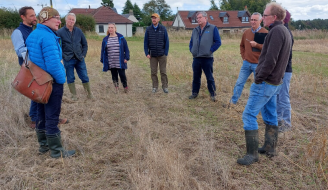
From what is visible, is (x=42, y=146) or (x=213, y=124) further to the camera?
(x=213, y=124)

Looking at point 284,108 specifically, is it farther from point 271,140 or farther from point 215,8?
point 215,8

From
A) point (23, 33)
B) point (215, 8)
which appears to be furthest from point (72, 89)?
point (215, 8)

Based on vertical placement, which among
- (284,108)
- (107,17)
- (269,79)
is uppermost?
(107,17)

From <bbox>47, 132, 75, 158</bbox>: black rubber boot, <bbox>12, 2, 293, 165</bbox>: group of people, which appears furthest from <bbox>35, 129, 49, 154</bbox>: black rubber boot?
<bbox>47, 132, 75, 158</bbox>: black rubber boot

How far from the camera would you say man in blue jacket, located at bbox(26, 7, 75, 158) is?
9.41 feet

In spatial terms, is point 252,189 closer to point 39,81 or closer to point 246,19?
point 39,81

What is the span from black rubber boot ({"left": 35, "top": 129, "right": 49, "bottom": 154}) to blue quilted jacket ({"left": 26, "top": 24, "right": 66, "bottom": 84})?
87 centimetres

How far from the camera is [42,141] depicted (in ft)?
10.9

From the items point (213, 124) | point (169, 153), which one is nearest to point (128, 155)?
point (169, 153)

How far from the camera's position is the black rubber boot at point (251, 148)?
298 centimetres

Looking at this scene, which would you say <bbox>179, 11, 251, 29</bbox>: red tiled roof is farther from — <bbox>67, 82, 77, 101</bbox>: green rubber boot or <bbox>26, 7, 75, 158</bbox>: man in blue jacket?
<bbox>26, 7, 75, 158</bbox>: man in blue jacket

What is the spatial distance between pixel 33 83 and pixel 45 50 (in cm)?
42

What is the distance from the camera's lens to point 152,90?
21.8 ft

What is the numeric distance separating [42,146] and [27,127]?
1.02 meters
